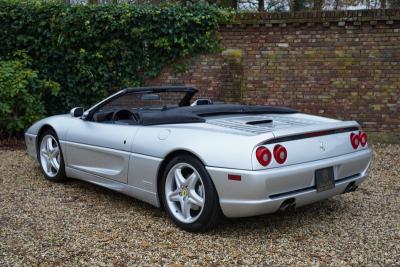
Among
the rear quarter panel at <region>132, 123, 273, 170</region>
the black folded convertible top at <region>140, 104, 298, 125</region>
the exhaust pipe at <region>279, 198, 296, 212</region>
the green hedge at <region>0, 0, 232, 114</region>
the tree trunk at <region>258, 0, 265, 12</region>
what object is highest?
the tree trunk at <region>258, 0, 265, 12</region>

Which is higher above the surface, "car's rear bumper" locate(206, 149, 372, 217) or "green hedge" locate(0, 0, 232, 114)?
"green hedge" locate(0, 0, 232, 114)

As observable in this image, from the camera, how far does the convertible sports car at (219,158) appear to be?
369 centimetres

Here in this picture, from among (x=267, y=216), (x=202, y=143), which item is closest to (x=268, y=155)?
(x=202, y=143)

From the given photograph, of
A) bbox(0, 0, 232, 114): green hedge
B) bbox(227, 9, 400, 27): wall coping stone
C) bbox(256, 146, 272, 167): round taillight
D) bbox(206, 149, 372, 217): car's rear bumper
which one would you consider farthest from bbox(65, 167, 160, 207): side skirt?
bbox(227, 9, 400, 27): wall coping stone

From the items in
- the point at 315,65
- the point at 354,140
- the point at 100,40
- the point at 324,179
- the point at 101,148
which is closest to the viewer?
the point at 324,179

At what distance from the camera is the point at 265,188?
3.62 m

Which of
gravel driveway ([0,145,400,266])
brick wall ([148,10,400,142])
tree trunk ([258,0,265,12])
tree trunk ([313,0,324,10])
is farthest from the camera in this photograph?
tree trunk ([258,0,265,12])

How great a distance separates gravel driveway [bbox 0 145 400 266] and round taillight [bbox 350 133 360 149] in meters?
0.69

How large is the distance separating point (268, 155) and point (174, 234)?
106cm

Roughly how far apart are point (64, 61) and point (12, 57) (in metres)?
1.00

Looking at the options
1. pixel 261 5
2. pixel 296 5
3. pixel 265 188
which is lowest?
pixel 265 188

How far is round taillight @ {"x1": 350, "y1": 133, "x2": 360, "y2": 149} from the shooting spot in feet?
14.2

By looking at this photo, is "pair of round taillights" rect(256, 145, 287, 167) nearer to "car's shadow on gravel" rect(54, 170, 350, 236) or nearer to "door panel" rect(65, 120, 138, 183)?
"car's shadow on gravel" rect(54, 170, 350, 236)

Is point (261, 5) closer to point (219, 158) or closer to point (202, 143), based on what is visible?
point (202, 143)
